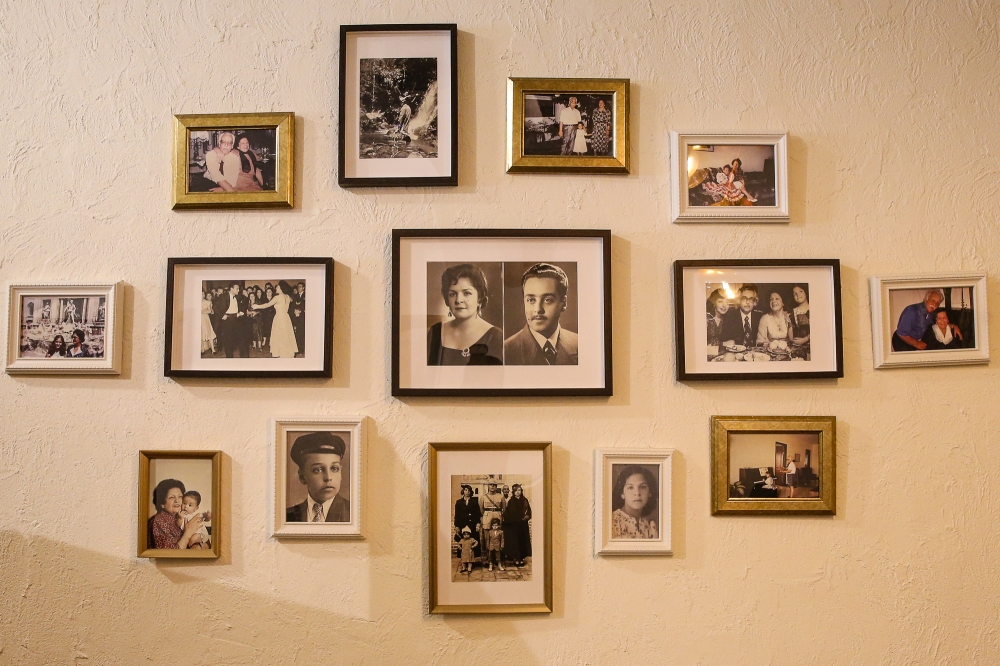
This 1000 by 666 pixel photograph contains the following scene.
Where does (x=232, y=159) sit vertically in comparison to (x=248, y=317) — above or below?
above

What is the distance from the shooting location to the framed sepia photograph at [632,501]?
132 centimetres

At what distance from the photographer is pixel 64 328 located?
4.38 feet

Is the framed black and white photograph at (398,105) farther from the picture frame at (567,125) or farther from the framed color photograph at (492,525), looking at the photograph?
the framed color photograph at (492,525)

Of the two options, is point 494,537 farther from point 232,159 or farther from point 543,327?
point 232,159

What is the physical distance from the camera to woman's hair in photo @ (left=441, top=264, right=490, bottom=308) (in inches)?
52.4

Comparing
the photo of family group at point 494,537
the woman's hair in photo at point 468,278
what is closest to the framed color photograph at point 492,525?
the photo of family group at point 494,537

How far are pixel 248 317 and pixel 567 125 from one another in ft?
2.49

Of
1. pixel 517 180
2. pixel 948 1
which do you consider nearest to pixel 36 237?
pixel 517 180

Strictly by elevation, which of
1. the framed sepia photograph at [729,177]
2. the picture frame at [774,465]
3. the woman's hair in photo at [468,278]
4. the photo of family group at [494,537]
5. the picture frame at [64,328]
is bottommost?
the photo of family group at [494,537]

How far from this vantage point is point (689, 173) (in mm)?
1352

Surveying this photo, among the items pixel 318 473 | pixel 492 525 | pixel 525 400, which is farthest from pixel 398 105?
pixel 492 525

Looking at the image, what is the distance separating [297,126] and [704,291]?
2.96 ft

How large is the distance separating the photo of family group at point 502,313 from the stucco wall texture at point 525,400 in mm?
96

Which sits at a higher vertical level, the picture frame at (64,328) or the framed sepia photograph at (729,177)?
the framed sepia photograph at (729,177)
